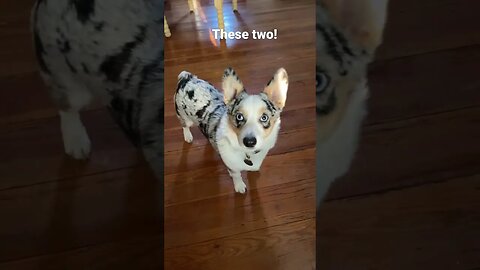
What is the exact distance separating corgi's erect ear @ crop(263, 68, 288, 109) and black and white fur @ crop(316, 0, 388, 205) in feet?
0.12

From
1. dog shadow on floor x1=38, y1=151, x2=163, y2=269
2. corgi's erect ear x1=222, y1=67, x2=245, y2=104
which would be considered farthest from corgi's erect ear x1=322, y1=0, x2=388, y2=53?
dog shadow on floor x1=38, y1=151, x2=163, y2=269

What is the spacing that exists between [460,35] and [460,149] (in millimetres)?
111

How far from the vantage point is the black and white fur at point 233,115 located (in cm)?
46

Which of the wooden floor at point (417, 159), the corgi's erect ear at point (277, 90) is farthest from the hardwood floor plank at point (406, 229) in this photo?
the corgi's erect ear at point (277, 90)

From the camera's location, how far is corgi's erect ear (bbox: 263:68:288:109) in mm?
472

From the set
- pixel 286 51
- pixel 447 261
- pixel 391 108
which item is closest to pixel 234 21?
pixel 286 51

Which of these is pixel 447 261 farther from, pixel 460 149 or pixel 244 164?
pixel 244 164

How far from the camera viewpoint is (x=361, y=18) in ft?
1.68

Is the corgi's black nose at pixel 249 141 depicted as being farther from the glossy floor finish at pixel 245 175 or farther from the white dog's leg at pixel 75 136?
the white dog's leg at pixel 75 136

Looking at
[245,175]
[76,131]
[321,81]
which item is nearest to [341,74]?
[321,81]

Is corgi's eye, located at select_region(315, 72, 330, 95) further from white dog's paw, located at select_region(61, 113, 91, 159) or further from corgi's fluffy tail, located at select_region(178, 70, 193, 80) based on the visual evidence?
white dog's paw, located at select_region(61, 113, 91, 159)

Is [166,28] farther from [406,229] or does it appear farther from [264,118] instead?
[406,229]

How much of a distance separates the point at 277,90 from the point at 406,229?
0.57ft

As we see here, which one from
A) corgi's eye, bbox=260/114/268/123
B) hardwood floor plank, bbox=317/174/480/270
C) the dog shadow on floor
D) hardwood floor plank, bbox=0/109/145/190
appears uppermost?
corgi's eye, bbox=260/114/268/123
